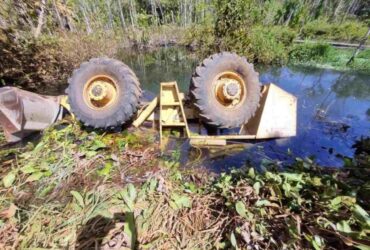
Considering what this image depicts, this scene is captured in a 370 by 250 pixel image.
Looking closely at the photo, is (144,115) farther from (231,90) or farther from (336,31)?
(336,31)

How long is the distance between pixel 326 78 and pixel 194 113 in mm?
7202

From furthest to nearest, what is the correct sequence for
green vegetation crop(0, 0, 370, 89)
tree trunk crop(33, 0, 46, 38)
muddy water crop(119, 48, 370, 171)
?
tree trunk crop(33, 0, 46, 38)
green vegetation crop(0, 0, 370, 89)
muddy water crop(119, 48, 370, 171)

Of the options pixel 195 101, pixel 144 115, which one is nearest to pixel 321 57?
pixel 195 101

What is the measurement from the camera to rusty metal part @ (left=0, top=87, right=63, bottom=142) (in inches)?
130

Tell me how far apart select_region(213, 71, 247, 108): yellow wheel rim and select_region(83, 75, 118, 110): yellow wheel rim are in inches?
57.5

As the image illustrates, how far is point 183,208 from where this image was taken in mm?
2139

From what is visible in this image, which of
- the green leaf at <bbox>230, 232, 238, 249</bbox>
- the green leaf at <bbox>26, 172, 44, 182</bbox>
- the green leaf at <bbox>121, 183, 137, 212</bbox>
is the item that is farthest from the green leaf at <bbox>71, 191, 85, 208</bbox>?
the green leaf at <bbox>230, 232, 238, 249</bbox>

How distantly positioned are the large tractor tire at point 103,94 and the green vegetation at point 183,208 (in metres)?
0.93

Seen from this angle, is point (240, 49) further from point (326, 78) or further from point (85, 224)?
point (85, 224)

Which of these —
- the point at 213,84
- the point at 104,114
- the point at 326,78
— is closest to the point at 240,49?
the point at 326,78

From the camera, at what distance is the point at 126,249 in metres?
1.78

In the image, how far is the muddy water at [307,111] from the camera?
345 cm

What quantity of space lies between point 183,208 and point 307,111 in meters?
4.18

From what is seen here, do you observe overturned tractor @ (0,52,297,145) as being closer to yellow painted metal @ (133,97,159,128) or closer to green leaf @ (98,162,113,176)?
yellow painted metal @ (133,97,159,128)
